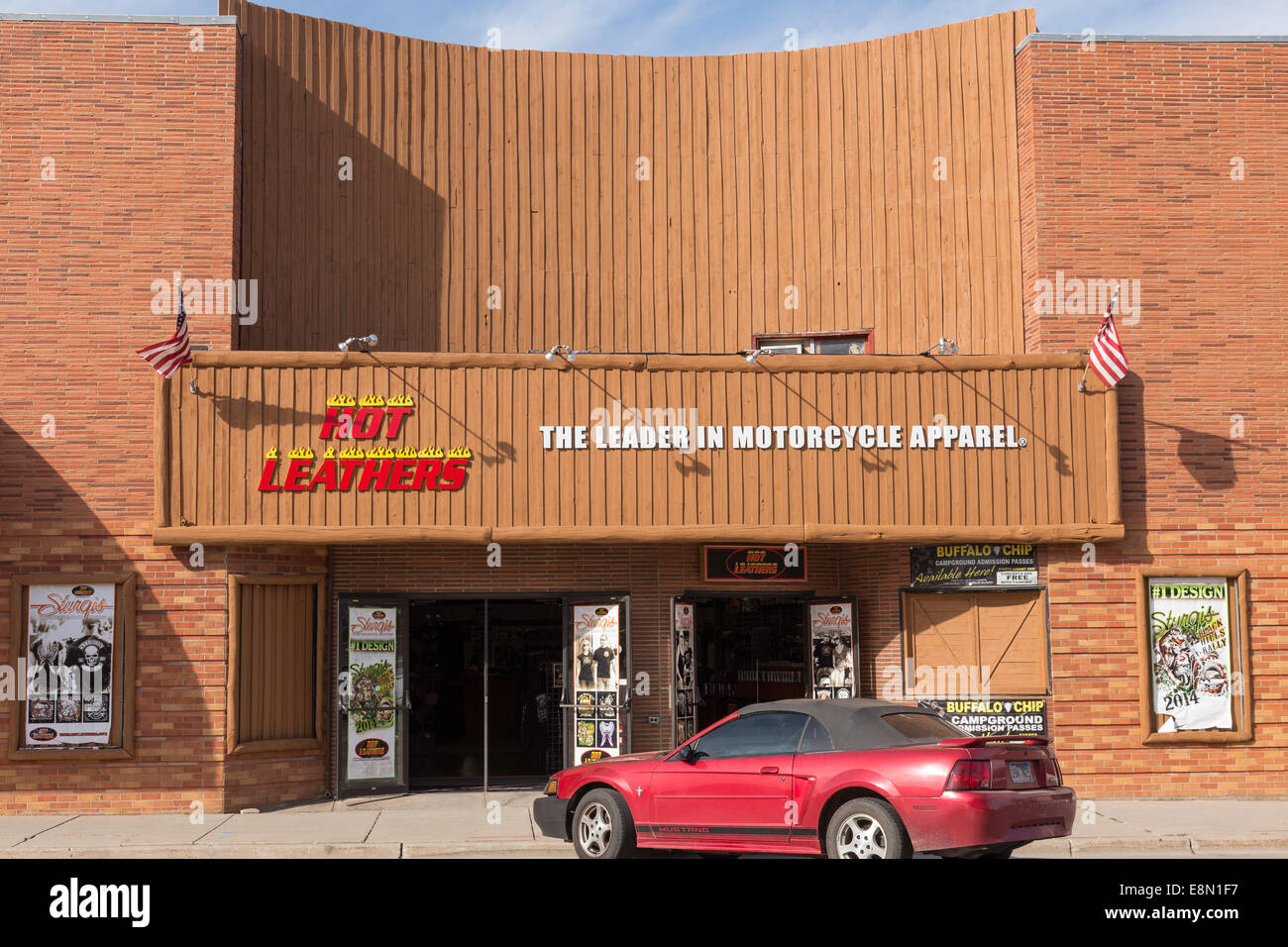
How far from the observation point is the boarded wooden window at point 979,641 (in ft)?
53.8

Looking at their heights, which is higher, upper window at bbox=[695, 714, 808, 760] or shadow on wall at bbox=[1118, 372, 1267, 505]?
shadow on wall at bbox=[1118, 372, 1267, 505]

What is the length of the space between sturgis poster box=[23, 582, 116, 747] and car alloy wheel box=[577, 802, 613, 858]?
23.0 ft

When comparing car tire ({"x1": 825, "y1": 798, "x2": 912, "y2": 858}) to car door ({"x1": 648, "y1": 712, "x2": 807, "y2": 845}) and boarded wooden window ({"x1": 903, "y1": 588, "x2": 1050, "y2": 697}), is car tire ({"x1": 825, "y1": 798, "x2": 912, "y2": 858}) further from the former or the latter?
boarded wooden window ({"x1": 903, "y1": 588, "x2": 1050, "y2": 697})

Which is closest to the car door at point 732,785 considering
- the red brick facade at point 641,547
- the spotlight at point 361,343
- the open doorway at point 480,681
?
the red brick facade at point 641,547

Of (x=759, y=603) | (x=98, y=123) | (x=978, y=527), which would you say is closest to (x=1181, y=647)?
(x=978, y=527)

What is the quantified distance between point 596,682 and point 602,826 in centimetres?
551

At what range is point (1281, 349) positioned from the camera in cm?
1689

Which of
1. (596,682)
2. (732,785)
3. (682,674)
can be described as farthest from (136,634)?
(732,785)

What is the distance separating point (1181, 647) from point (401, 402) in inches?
404

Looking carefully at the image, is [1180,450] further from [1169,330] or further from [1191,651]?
[1191,651]

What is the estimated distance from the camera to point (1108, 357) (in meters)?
15.8

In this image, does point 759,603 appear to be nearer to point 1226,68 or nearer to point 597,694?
point 597,694

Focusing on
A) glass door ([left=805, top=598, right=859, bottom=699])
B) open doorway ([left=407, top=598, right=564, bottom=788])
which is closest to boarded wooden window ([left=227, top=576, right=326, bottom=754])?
open doorway ([left=407, top=598, right=564, bottom=788])

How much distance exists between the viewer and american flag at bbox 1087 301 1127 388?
15.7 meters
